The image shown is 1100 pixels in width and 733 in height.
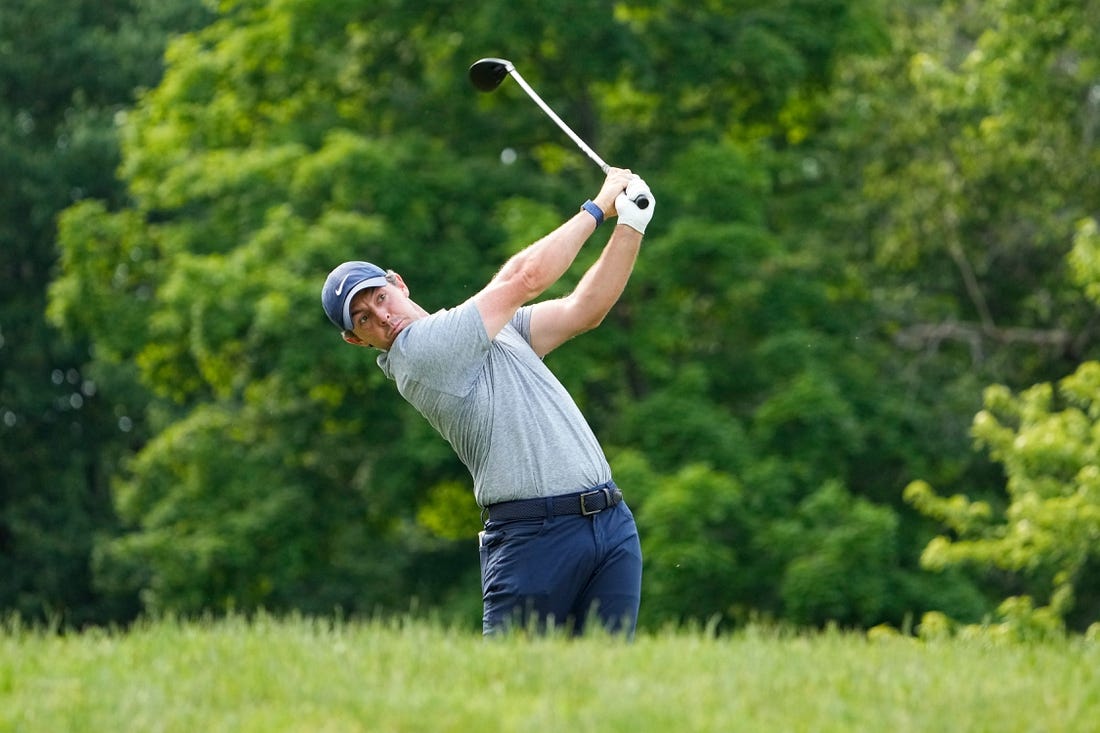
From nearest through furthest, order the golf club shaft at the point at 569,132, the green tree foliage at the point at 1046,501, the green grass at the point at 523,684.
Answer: the green grass at the point at 523,684 < the golf club shaft at the point at 569,132 < the green tree foliage at the point at 1046,501

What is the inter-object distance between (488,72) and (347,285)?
276 centimetres

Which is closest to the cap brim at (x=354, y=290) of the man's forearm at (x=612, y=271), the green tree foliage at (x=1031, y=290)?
the man's forearm at (x=612, y=271)

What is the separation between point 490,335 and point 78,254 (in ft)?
59.5

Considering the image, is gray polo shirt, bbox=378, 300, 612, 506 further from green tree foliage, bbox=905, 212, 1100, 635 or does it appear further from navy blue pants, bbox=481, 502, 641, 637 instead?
green tree foliage, bbox=905, 212, 1100, 635

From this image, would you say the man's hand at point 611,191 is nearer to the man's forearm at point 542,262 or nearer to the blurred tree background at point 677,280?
the man's forearm at point 542,262

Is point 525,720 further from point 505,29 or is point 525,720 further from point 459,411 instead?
point 505,29

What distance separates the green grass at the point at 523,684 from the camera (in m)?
4.63

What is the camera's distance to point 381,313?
6.60 m

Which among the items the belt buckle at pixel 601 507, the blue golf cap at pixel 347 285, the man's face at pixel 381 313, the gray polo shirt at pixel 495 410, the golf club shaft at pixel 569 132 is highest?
the golf club shaft at pixel 569 132

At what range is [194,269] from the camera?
64.1 feet

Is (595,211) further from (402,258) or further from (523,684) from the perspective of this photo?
(402,258)

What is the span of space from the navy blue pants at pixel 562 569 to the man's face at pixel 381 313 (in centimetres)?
84

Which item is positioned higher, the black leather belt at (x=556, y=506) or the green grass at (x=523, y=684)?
the black leather belt at (x=556, y=506)

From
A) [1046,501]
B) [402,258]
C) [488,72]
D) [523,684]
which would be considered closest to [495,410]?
[523,684]
